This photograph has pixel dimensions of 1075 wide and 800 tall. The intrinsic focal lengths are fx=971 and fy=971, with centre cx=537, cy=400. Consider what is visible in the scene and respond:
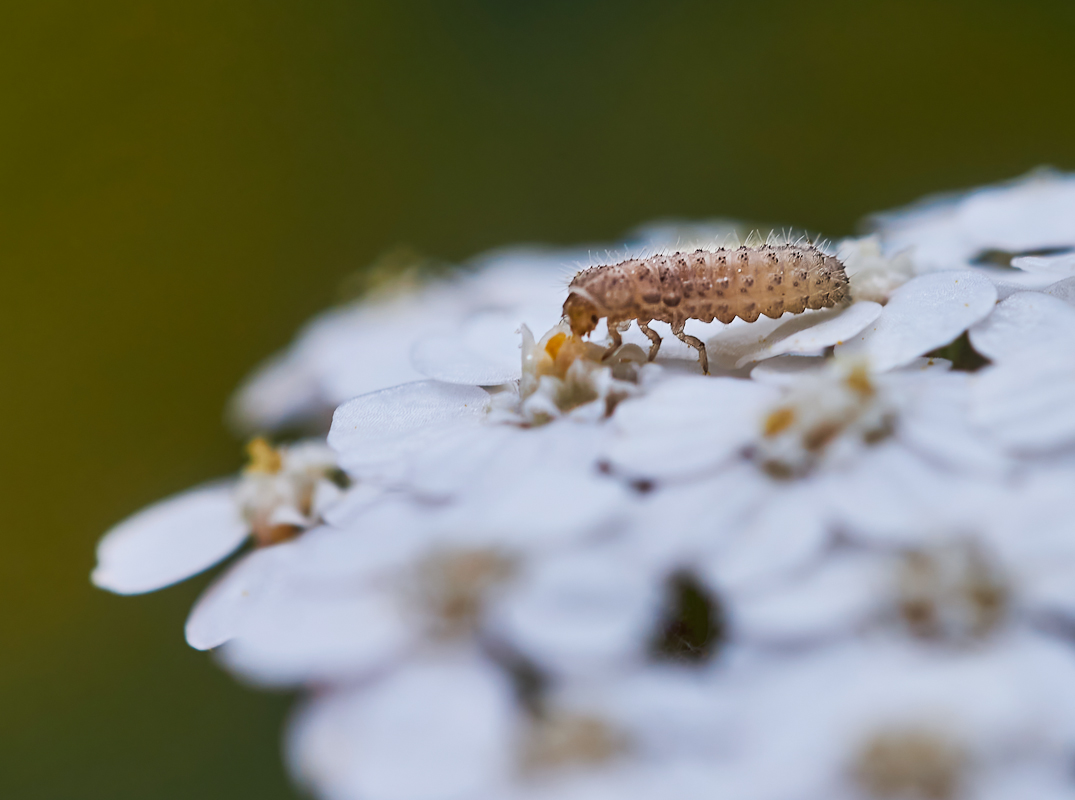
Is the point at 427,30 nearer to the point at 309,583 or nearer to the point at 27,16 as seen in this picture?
the point at 27,16

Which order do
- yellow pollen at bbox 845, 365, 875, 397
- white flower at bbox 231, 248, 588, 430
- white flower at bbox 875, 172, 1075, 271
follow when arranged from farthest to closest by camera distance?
white flower at bbox 231, 248, 588, 430 → white flower at bbox 875, 172, 1075, 271 → yellow pollen at bbox 845, 365, 875, 397

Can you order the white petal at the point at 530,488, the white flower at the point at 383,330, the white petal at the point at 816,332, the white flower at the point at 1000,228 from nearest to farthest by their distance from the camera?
the white petal at the point at 530,488
the white petal at the point at 816,332
the white flower at the point at 1000,228
the white flower at the point at 383,330

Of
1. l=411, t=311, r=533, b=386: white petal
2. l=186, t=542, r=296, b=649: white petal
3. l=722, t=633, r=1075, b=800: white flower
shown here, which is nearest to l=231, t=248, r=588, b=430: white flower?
l=411, t=311, r=533, b=386: white petal

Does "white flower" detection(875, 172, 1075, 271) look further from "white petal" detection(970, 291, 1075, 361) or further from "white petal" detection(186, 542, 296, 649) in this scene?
"white petal" detection(186, 542, 296, 649)

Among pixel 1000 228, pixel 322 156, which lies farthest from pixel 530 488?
pixel 322 156

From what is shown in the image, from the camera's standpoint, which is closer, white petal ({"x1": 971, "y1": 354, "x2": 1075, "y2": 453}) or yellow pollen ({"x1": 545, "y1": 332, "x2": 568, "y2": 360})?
white petal ({"x1": 971, "y1": 354, "x2": 1075, "y2": 453})

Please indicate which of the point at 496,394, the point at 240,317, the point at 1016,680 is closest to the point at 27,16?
the point at 240,317

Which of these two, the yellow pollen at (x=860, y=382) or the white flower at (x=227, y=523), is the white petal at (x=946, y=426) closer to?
the yellow pollen at (x=860, y=382)

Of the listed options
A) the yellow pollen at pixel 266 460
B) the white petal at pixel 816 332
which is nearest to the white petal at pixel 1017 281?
the white petal at pixel 816 332
